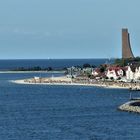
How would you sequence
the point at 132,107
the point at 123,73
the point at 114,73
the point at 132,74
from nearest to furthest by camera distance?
the point at 132,107 → the point at 132,74 → the point at 114,73 → the point at 123,73

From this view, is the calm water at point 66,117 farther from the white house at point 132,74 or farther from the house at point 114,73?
the house at point 114,73

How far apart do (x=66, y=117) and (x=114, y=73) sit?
84475 millimetres

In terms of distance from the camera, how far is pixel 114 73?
172750 millimetres

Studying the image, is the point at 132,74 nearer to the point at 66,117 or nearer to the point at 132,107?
the point at 132,107

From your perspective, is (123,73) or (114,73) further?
(123,73)

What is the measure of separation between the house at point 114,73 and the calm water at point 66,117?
115ft

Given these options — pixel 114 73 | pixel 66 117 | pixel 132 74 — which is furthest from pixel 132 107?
pixel 114 73

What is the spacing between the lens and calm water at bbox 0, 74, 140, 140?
7262 cm

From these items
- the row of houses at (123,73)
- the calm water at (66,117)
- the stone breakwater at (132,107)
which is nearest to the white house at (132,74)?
the row of houses at (123,73)

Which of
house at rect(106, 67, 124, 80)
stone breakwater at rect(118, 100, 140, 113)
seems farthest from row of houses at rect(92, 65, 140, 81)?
stone breakwater at rect(118, 100, 140, 113)

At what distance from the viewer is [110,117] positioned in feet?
287

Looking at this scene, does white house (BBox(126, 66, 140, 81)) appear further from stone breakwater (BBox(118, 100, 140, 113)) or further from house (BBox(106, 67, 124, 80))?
stone breakwater (BBox(118, 100, 140, 113))

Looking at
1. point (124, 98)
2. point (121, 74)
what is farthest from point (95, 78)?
point (124, 98)

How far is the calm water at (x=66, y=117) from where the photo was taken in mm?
72625
